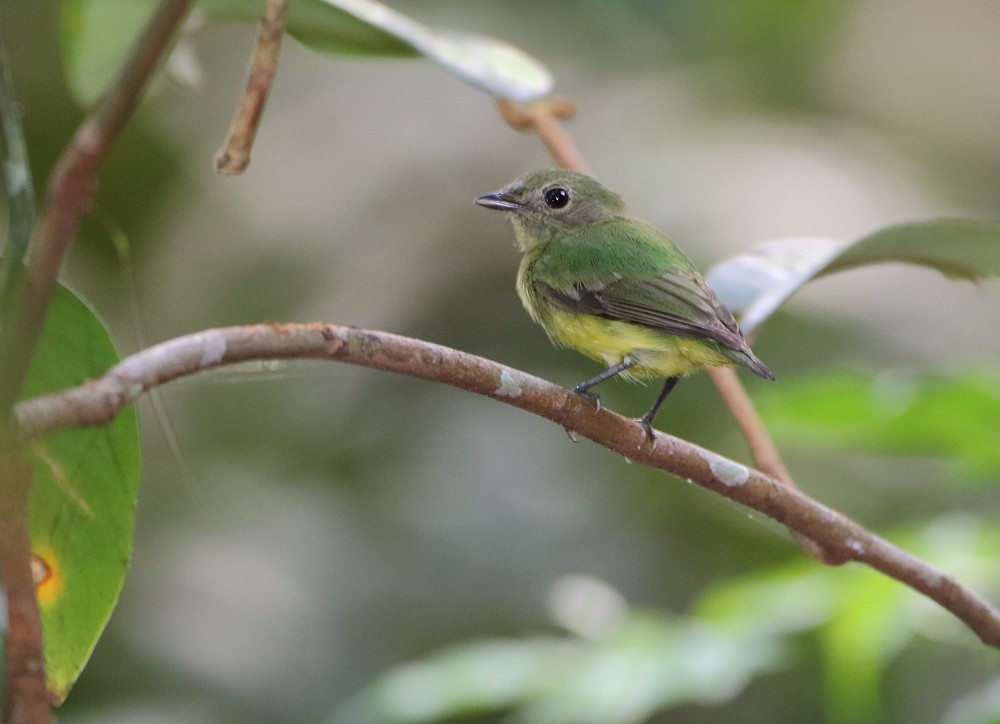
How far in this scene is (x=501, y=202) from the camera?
250cm

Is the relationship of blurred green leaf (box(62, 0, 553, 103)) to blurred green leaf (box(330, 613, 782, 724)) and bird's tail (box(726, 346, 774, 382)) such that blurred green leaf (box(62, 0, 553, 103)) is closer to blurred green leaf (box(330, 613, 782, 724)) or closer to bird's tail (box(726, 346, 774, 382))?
bird's tail (box(726, 346, 774, 382))

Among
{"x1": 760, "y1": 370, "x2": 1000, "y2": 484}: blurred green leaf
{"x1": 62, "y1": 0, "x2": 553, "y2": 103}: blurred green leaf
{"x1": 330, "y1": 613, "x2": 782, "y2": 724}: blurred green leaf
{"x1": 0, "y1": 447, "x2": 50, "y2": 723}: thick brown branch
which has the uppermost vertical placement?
{"x1": 62, "y1": 0, "x2": 553, "y2": 103}: blurred green leaf

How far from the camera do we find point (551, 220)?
2.47 m

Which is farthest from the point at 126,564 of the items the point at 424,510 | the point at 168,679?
the point at 424,510

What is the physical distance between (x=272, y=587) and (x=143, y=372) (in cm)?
346

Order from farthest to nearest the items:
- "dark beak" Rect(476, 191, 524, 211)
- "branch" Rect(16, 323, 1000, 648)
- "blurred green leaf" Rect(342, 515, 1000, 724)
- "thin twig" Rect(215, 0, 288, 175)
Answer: "dark beak" Rect(476, 191, 524, 211), "blurred green leaf" Rect(342, 515, 1000, 724), "thin twig" Rect(215, 0, 288, 175), "branch" Rect(16, 323, 1000, 648)

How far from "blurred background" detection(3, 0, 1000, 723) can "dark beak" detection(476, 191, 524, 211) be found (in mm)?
899

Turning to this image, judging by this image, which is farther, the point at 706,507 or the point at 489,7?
the point at 489,7

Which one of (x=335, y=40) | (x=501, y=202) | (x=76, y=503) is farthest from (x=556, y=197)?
(x=76, y=503)

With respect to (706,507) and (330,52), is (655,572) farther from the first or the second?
(330,52)

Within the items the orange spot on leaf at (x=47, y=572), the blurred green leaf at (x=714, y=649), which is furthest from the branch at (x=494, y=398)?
the blurred green leaf at (x=714, y=649)

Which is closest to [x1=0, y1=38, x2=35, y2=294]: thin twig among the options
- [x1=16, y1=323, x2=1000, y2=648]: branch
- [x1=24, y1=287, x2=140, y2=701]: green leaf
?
[x1=16, y1=323, x2=1000, y2=648]: branch

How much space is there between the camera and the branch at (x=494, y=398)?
739 millimetres

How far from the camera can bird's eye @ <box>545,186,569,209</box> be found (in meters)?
2.47
